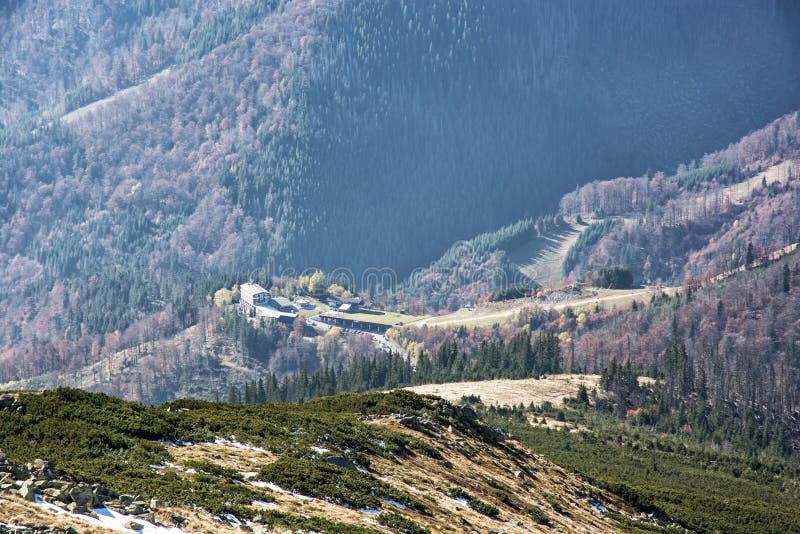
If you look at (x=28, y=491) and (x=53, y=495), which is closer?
(x=28, y=491)

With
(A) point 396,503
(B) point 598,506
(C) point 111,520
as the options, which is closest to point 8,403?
(C) point 111,520

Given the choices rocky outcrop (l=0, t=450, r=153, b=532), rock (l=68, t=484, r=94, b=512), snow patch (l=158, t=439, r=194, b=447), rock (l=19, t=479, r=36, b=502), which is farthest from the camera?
snow patch (l=158, t=439, r=194, b=447)

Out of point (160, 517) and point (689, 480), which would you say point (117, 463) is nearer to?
point (160, 517)

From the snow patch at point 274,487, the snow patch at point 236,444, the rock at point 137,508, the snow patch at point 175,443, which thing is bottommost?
the snow patch at point 274,487

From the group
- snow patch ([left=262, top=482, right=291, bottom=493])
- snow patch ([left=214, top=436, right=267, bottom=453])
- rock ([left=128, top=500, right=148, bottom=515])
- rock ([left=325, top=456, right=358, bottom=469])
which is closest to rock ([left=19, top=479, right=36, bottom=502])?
rock ([left=128, top=500, right=148, bottom=515])

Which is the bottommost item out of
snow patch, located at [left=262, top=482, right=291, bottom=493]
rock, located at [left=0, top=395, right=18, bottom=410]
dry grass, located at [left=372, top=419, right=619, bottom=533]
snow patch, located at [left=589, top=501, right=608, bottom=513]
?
snow patch, located at [left=589, top=501, right=608, bottom=513]

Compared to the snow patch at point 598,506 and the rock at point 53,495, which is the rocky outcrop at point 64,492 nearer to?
the rock at point 53,495

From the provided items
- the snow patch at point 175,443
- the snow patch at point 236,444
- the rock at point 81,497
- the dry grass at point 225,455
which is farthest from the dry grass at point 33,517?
the snow patch at point 236,444

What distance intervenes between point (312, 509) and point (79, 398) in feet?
68.6

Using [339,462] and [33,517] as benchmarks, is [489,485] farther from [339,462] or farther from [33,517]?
[33,517]

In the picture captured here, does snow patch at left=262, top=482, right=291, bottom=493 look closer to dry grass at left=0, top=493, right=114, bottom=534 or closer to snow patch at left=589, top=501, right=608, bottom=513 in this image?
dry grass at left=0, top=493, right=114, bottom=534

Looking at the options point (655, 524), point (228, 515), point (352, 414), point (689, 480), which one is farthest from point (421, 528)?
point (689, 480)

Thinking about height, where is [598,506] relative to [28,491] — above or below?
below

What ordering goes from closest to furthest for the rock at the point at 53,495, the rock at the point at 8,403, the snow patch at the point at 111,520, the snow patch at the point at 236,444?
the snow patch at the point at 111,520
the rock at the point at 53,495
the rock at the point at 8,403
the snow patch at the point at 236,444
